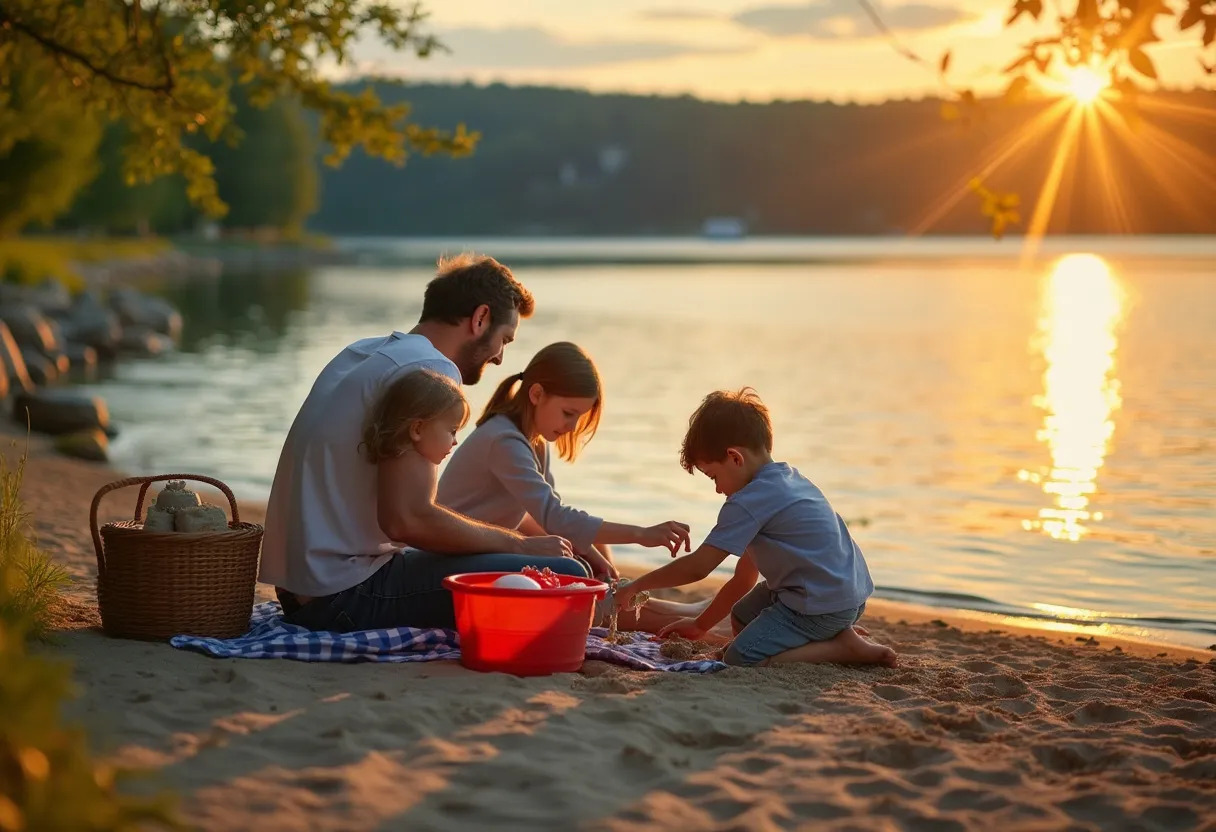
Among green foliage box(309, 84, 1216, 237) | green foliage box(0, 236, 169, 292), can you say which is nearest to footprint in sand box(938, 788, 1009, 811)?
green foliage box(0, 236, 169, 292)

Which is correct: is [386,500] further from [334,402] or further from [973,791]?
[973,791]

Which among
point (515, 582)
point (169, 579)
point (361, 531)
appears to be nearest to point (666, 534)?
point (515, 582)

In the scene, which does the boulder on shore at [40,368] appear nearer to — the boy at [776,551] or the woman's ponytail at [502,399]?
the woman's ponytail at [502,399]

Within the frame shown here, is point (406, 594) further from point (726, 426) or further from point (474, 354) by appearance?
point (726, 426)

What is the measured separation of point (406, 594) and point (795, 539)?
1.55m

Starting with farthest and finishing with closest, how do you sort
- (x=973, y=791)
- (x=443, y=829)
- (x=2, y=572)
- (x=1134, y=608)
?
1. (x=1134, y=608)
2. (x=2, y=572)
3. (x=973, y=791)
4. (x=443, y=829)

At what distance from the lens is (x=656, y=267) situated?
Answer: 7781 centimetres

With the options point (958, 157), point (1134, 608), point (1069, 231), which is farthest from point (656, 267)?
point (1134, 608)

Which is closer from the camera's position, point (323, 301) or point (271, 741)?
point (271, 741)

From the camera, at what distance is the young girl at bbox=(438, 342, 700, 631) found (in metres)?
5.89

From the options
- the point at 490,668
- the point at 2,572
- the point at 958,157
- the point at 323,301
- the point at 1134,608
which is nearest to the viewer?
the point at 2,572

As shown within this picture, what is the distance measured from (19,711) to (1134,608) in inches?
269

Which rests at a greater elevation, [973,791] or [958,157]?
[958,157]

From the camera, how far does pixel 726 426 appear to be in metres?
5.52
